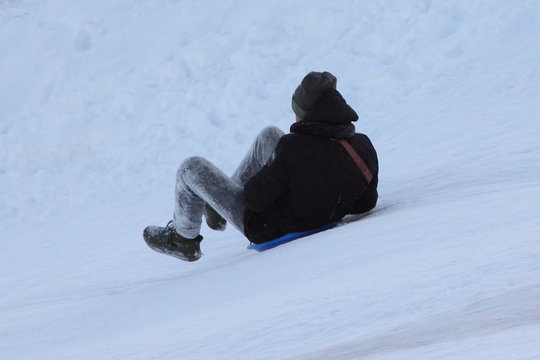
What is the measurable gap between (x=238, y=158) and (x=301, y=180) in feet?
10.7

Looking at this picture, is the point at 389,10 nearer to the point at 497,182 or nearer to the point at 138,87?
the point at 138,87

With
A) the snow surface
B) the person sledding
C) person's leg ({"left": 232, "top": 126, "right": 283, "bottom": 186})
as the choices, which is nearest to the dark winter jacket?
the person sledding

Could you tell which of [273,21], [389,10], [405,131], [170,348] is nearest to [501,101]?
[405,131]

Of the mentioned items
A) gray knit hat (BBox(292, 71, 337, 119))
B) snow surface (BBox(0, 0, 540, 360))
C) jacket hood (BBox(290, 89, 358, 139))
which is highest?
gray knit hat (BBox(292, 71, 337, 119))

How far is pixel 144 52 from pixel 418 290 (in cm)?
664

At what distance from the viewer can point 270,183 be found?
387 centimetres

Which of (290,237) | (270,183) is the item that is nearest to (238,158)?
(290,237)

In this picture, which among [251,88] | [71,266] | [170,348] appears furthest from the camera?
[251,88]

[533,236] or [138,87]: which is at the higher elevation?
[533,236]

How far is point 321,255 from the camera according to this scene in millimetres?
3555

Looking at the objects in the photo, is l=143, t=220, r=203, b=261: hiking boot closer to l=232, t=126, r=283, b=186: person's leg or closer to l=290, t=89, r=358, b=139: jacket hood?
l=232, t=126, r=283, b=186: person's leg

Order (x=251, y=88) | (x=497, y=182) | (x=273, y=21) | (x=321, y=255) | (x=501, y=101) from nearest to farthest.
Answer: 1. (x=321, y=255)
2. (x=497, y=182)
3. (x=501, y=101)
4. (x=251, y=88)
5. (x=273, y=21)

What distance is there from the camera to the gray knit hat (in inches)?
152

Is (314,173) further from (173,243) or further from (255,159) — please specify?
(173,243)
